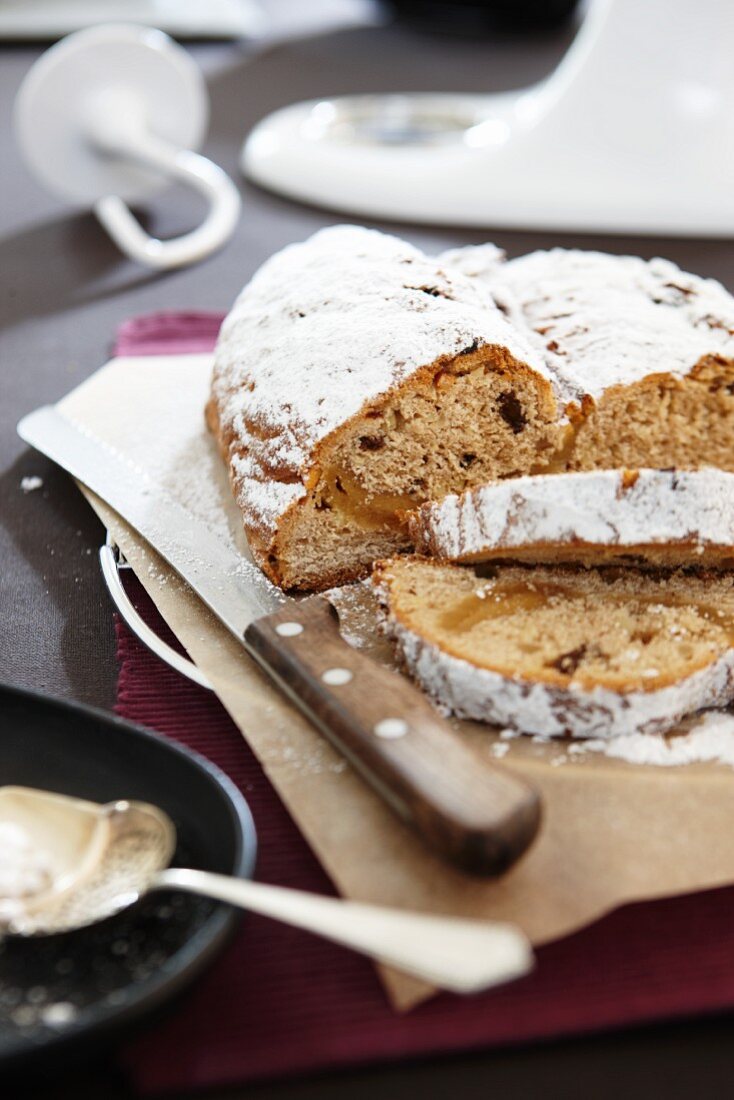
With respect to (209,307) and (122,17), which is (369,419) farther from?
(122,17)

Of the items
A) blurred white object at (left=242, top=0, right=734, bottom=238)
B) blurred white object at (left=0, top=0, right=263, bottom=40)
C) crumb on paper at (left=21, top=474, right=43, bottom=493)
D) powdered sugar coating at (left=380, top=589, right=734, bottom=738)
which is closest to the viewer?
powdered sugar coating at (left=380, top=589, right=734, bottom=738)

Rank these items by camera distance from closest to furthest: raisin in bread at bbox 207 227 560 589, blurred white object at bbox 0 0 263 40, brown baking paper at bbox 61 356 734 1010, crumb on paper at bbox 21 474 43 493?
1. brown baking paper at bbox 61 356 734 1010
2. raisin in bread at bbox 207 227 560 589
3. crumb on paper at bbox 21 474 43 493
4. blurred white object at bbox 0 0 263 40

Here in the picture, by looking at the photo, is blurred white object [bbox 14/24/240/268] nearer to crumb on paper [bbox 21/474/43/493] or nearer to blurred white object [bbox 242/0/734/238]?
blurred white object [bbox 242/0/734/238]

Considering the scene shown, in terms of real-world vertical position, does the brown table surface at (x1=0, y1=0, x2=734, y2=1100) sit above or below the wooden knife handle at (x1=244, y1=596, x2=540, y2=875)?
below

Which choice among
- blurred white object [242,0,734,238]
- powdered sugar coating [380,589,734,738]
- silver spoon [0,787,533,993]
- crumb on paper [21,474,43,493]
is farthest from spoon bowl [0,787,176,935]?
blurred white object [242,0,734,238]

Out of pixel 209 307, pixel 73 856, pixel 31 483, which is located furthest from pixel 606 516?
pixel 209 307

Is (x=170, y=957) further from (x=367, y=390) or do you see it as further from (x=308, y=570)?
(x=367, y=390)

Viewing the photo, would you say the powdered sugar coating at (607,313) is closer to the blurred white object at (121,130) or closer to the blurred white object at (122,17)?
the blurred white object at (121,130)
